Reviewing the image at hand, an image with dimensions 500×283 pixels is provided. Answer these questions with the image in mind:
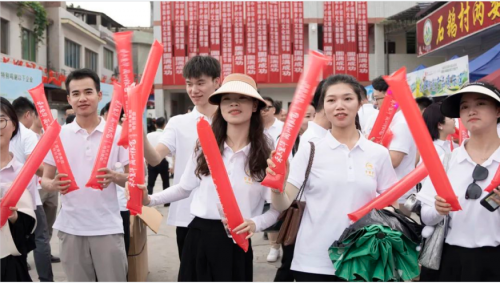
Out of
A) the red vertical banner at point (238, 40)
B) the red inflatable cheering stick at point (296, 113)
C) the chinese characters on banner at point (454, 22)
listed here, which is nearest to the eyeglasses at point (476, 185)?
the red inflatable cheering stick at point (296, 113)

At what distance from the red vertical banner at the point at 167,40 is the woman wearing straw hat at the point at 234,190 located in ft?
62.8

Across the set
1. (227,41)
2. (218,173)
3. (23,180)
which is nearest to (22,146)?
(23,180)

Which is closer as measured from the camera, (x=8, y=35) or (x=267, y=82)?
(x=8, y=35)

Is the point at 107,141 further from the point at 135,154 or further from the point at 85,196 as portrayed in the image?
the point at 135,154

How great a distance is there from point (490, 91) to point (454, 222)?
0.61m

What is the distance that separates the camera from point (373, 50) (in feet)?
71.5

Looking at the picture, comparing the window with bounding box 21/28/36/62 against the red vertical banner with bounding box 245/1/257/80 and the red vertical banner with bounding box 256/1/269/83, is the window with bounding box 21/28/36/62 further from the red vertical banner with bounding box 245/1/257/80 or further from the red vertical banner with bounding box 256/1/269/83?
the red vertical banner with bounding box 256/1/269/83

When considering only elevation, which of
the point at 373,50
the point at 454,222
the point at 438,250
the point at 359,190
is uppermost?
the point at 373,50

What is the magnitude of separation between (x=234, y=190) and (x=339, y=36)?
64.9 feet

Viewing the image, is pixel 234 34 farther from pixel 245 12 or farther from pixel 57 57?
pixel 57 57

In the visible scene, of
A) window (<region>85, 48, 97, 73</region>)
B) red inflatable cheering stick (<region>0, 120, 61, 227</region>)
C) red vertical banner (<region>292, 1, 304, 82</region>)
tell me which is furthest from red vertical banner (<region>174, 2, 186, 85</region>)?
red inflatable cheering stick (<region>0, 120, 61, 227</region>)

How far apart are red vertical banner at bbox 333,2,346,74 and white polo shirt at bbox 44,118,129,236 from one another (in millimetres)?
18967

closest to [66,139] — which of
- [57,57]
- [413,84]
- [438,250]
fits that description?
[438,250]

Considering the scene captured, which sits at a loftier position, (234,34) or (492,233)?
(234,34)
